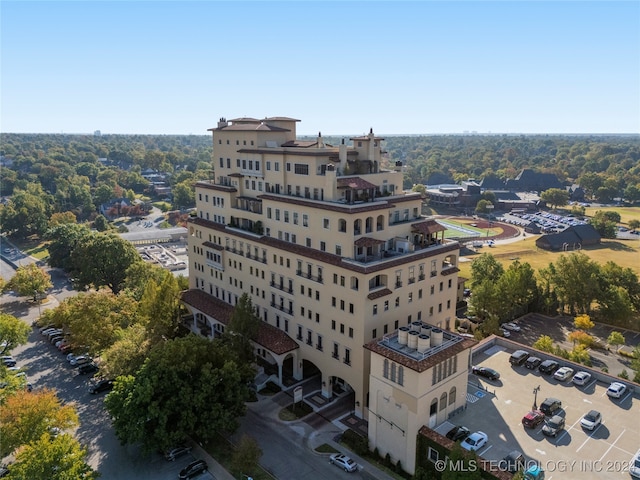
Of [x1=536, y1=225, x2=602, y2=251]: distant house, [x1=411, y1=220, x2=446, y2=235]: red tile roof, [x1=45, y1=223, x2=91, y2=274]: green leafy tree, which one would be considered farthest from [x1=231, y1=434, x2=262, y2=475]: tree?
[x1=536, y1=225, x2=602, y2=251]: distant house

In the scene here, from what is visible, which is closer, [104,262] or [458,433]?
[458,433]

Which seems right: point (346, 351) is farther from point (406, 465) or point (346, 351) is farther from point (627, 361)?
point (627, 361)

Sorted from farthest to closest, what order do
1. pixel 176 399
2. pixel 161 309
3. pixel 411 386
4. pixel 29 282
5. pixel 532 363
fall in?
1. pixel 29 282
2. pixel 161 309
3. pixel 532 363
4. pixel 176 399
5. pixel 411 386

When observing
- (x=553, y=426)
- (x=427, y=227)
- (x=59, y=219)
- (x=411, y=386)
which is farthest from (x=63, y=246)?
(x=553, y=426)

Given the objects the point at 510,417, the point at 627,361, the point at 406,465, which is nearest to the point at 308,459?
the point at 406,465

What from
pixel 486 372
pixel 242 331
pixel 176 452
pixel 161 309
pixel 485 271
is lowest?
pixel 176 452

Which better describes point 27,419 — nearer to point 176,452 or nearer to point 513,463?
point 176,452

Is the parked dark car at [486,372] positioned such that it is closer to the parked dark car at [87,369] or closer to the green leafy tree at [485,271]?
the green leafy tree at [485,271]
